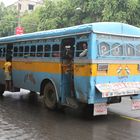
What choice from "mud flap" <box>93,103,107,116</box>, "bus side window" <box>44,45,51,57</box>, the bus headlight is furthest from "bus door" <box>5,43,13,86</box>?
"mud flap" <box>93,103,107,116</box>

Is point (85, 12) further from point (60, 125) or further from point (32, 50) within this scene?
point (60, 125)

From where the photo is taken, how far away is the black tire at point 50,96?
12.6 meters

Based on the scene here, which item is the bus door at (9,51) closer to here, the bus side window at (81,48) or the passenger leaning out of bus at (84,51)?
the bus side window at (81,48)

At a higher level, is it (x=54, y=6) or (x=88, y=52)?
(x=54, y=6)

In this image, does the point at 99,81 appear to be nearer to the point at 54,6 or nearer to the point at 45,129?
the point at 45,129

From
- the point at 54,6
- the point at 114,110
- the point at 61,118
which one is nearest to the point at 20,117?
the point at 61,118

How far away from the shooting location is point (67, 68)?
12133mm

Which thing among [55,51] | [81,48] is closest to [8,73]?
[55,51]

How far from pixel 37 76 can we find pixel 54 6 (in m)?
26.9

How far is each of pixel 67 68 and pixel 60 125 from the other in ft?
7.94

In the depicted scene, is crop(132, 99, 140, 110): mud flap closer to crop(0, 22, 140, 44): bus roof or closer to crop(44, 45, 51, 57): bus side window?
crop(0, 22, 140, 44): bus roof

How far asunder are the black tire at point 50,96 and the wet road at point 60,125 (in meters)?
0.25

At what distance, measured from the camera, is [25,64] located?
1462cm

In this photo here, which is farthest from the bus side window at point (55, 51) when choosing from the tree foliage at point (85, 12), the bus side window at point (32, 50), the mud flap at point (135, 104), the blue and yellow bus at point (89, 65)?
the tree foliage at point (85, 12)
